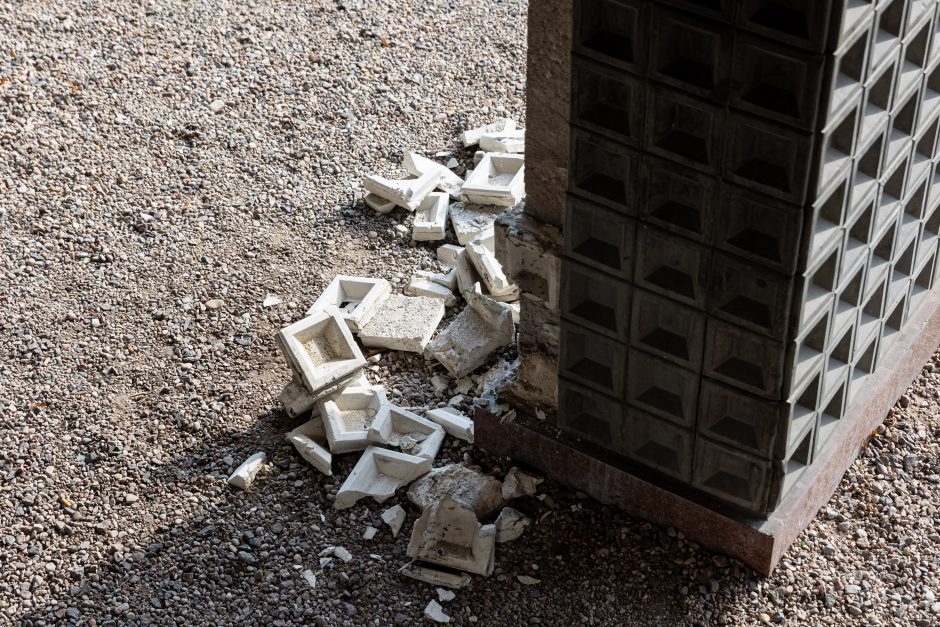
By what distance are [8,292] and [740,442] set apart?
13.6 feet

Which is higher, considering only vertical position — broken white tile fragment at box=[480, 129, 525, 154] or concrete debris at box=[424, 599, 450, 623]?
broken white tile fragment at box=[480, 129, 525, 154]

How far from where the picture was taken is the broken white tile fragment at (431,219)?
6.86 meters

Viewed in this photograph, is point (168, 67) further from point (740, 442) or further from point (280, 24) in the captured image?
point (740, 442)

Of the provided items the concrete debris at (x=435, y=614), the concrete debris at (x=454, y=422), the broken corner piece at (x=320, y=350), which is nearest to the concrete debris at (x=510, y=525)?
the concrete debris at (x=435, y=614)

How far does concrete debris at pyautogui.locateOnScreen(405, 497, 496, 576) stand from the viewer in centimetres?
508

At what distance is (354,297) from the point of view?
6.51 metres

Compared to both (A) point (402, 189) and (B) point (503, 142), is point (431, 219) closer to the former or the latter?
(A) point (402, 189)

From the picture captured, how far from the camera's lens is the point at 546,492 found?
5410 mm

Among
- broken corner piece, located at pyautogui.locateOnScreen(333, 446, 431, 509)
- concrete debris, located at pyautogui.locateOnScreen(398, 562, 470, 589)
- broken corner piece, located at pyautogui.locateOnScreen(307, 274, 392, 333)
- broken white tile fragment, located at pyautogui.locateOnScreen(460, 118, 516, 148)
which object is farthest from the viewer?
broken white tile fragment, located at pyautogui.locateOnScreen(460, 118, 516, 148)

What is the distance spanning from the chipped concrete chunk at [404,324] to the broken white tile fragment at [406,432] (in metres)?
0.46

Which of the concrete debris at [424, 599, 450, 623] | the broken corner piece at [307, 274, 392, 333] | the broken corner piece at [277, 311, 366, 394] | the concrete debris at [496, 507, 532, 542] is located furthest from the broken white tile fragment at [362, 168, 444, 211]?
the concrete debris at [424, 599, 450, 623]

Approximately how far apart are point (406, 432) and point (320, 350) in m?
0.61

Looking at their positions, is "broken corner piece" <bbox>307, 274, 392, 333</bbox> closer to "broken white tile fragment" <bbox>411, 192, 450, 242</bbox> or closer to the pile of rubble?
the pile of rubble

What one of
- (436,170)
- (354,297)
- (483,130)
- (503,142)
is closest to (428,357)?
(354,297)
